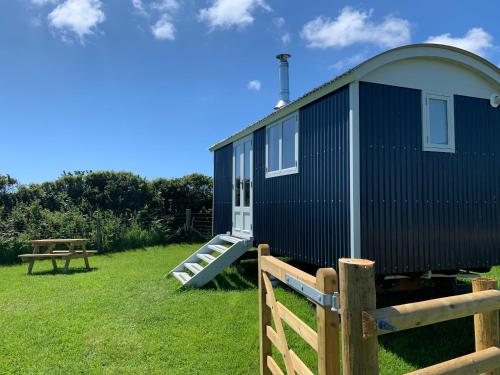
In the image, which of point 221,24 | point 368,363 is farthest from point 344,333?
point 221,24

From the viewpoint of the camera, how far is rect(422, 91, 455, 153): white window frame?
219 inches

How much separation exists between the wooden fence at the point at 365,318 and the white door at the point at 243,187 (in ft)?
19.9

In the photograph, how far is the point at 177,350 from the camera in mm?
4227

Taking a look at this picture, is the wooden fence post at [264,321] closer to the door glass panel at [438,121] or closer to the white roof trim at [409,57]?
the white roof trim at [409,57]

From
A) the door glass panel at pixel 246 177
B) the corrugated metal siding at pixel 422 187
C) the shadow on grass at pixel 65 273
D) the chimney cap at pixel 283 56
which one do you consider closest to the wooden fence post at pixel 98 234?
the shadow on grass at pixel 65 273

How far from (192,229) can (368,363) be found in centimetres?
1371

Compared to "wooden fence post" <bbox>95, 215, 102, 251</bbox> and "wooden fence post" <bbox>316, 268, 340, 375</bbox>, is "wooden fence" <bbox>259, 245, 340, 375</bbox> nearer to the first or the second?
"wooden fence post" <bbox>316, 268, 340, 375</bbox>

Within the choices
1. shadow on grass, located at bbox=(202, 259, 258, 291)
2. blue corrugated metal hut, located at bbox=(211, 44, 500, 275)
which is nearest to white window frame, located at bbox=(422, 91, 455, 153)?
blue corrugated metal hut, located at bbox=(211, 44, 500, 275)

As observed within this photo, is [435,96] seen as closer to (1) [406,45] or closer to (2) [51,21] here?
(1) [406,45]

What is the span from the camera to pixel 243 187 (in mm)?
9125

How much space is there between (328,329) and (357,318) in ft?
0.92

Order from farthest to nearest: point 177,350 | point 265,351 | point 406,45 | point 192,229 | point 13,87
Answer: point 192,229 → point 13,87 → point 406,45 → point 177,350 → point 265,351

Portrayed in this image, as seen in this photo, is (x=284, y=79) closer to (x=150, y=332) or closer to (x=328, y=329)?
(x=150, y=332)

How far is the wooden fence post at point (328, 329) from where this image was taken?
1935 millimetres
